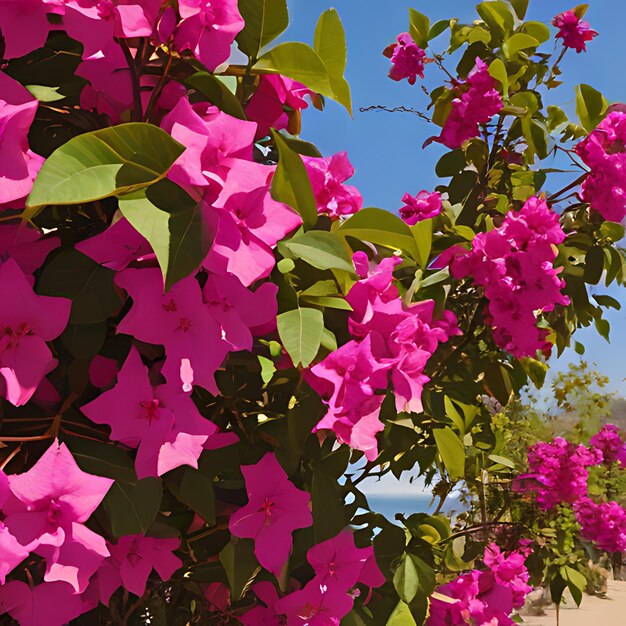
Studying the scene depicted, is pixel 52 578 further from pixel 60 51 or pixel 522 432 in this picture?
A: pixel 522 432

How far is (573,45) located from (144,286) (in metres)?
1.93

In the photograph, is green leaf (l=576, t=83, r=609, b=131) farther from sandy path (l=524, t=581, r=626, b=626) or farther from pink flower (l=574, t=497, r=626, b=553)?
sandy path (l=524, t=581, r=626, b=626)

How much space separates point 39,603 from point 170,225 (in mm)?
386

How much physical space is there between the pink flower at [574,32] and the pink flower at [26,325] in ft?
6.39

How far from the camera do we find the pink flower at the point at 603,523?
10.0ft

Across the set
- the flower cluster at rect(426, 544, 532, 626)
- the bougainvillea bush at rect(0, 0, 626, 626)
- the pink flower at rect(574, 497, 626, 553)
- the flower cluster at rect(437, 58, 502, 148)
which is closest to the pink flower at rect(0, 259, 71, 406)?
the bougainvillea bush at rect(0, 0, 626, 626)

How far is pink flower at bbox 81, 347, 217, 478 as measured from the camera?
2.06 feet

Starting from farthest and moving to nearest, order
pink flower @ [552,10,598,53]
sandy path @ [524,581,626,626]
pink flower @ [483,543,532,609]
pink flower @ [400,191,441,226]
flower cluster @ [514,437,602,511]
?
sandy path @ [524,581,626,626], flower cluster @ [514,437,602,511], pink flower @ [483,543,532,609], pink flower @ [552,10,598,53], pink flower @ [400,191,441,226]

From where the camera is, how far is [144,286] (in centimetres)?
62

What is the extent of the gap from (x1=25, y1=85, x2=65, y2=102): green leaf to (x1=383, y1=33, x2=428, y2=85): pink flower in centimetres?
155

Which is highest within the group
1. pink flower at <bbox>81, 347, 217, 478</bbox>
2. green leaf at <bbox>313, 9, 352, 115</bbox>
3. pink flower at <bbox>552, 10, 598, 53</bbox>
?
pink flower at <bbox>552, 10, 598, 53</bbox>

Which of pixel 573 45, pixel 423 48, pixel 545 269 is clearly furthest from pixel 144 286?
pixel 573 45

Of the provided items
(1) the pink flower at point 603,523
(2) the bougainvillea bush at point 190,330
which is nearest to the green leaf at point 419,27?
(2) the bougainvillea bush at point 190,330

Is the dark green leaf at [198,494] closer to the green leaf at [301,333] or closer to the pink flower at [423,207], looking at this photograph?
the green leaf at [301,333]
